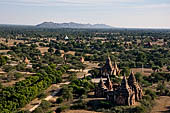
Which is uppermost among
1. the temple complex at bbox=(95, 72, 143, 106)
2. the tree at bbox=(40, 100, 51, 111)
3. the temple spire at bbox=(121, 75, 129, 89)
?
the temple spire at bbox=(121, 75, 129, 89)

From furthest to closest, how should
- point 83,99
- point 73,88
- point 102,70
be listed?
point 102,70
point 73,88
point 83,99

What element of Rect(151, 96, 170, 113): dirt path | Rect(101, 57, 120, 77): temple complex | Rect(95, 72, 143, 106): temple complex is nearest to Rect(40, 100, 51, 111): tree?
Rect(95, 72, 143, 106): temple complex

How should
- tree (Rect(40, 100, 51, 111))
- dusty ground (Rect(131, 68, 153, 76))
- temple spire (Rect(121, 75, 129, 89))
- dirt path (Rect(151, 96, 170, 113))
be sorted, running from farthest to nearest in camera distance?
dusty ground (Rect(131, 68, 153, 76)) → temple spire (Rect(121, 75, 129, 89)) → dirt path (Rect(151, 96, 170, 113)) → tree (Rect(40, 100, 51, 111))

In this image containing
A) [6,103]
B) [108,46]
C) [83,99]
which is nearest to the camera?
[6,103]

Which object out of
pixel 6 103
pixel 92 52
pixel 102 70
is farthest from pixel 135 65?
pixel 6 103

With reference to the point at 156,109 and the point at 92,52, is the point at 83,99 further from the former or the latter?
the point at 92,52

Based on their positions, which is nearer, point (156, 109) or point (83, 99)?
Answer: point (156, 109)

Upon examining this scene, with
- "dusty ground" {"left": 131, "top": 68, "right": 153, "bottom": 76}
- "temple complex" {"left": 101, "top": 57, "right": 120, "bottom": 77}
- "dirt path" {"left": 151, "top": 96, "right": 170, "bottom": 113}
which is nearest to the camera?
"dirt path" {"left": 151, "top": 96, "right": 170, "bottom": 113}

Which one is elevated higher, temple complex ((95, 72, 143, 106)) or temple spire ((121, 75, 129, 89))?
temple spire ((121, 75, 129, 89))

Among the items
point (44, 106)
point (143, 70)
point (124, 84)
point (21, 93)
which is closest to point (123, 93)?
point (124, 84)

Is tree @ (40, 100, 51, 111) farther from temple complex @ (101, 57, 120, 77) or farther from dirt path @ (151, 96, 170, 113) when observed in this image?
temple complex @ (101, 57, 120, 77)
